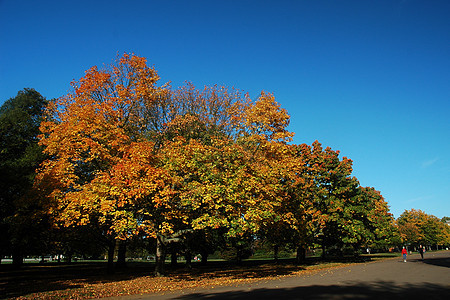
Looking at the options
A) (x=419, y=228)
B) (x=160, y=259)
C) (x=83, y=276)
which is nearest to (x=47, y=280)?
(x=83, y=276)

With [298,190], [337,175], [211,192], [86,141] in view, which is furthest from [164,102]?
[337,175]

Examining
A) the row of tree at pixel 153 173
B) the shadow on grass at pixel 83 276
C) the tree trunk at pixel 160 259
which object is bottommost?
the shadow on grass at pixel 83 276

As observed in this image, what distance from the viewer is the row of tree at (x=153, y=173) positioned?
18.5 m

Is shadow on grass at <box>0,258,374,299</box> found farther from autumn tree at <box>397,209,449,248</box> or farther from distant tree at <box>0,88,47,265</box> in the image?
autumn tree at <box>397,209,449,248</box>

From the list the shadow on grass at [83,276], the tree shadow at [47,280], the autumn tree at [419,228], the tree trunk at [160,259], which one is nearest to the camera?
the tree shadow at [47,280]

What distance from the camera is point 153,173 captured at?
18.6 metres

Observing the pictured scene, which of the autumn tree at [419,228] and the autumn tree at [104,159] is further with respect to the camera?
the autumn tree at [419,228]

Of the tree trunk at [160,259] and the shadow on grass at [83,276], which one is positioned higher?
the tree trunk at [160,259]

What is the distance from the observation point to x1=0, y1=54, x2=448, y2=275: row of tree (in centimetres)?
1854

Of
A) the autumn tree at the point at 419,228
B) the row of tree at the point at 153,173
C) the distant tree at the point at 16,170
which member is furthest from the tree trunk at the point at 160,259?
the autumn tree at the point at 419,228

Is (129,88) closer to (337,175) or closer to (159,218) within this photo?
(159,218)

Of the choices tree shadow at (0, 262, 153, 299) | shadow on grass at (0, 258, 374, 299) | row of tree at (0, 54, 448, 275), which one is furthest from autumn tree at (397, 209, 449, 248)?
tree shadow at (0, 262, 153, 299)

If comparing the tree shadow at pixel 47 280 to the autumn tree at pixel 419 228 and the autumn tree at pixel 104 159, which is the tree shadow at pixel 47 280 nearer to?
the autumn tree at pixel 104 159

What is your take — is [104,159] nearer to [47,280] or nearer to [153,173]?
[153,173]
